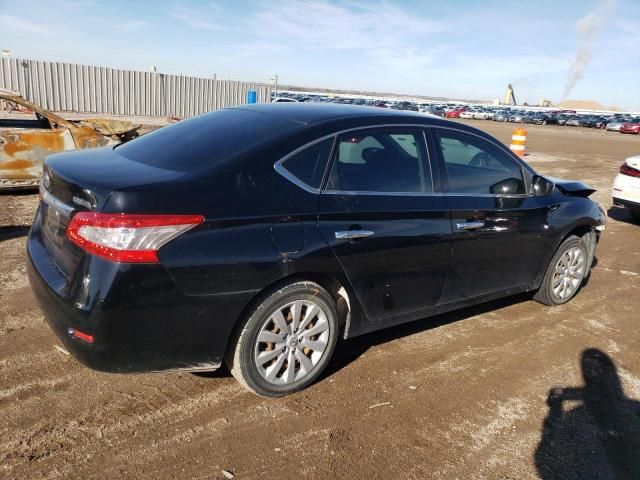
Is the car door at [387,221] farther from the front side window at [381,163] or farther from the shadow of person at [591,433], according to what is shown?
the shadow of person at [591,433]

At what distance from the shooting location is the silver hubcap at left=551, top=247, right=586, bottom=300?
16.4 ft

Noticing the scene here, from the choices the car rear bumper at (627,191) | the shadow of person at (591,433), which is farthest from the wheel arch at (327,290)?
the car rear bumper at (627,191)

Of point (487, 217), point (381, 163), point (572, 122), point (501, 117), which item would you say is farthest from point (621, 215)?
point (501, 117)

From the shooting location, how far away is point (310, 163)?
3172 millimetres

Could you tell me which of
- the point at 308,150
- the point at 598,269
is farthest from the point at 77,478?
the point at 598,269

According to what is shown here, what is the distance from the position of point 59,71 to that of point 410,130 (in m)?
23.0

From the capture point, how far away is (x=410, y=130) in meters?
3.73

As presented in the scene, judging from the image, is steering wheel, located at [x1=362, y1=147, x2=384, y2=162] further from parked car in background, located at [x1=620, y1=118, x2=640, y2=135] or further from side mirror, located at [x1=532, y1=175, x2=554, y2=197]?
parked car in background, located at [x1=620, y1=118, x2=640, y2=135]

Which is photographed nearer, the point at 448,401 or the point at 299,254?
the point at 299,254

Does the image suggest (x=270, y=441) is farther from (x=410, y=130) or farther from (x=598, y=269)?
(x=598, y=269)

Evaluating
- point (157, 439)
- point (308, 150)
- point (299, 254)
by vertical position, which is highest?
point (308, 150)

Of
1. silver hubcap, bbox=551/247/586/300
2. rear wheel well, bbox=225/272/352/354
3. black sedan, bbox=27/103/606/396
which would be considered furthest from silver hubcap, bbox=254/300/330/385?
silver hubcap, bbox=551/247/586/300

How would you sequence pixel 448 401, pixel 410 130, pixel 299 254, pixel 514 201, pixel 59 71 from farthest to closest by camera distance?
pixel 59 71, pixel 514 201, pixel 410 130, pixel 448 401, pixel 299 254

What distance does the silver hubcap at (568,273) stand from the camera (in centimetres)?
500
